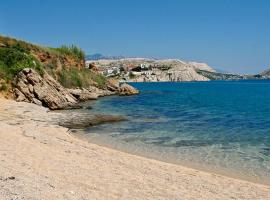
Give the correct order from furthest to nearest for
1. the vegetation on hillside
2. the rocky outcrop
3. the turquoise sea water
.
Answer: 1. the rocky outcrop
2. the vegetation on hillside
3. the turquoise sea water

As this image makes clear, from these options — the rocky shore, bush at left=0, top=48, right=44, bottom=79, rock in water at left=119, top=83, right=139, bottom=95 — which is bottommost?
rock in water at left=119, top=83, right=139, bottom=95

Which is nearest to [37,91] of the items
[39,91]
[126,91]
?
[39,91]

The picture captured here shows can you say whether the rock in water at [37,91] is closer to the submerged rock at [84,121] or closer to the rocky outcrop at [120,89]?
the submerged rock at [84,121]

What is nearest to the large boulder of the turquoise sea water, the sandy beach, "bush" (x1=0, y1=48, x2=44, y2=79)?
"bush" (x1=0, y1=48, x2=44, y2=79)

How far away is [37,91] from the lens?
4853 centimetres

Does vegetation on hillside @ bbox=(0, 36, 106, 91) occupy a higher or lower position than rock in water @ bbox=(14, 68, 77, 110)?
higher

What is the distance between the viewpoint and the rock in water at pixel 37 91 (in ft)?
157

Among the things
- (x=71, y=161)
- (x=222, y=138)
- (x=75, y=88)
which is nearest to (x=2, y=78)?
(x=75, y=88)

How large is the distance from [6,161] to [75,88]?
180ft

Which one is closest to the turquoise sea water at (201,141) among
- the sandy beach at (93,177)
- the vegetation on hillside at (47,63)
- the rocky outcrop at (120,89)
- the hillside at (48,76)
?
the sandy beach at (93,177)

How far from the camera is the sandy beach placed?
12273 mm

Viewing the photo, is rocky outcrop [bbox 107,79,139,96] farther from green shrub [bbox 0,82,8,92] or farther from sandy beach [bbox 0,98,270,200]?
sandy beach [bbox 0,98,270,200]

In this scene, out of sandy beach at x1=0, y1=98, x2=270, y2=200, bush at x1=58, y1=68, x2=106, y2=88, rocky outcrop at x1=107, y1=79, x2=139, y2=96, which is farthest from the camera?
rocky outcrop at x1=107, y1=79, x2=139, y2=96

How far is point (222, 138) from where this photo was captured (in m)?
27.9
